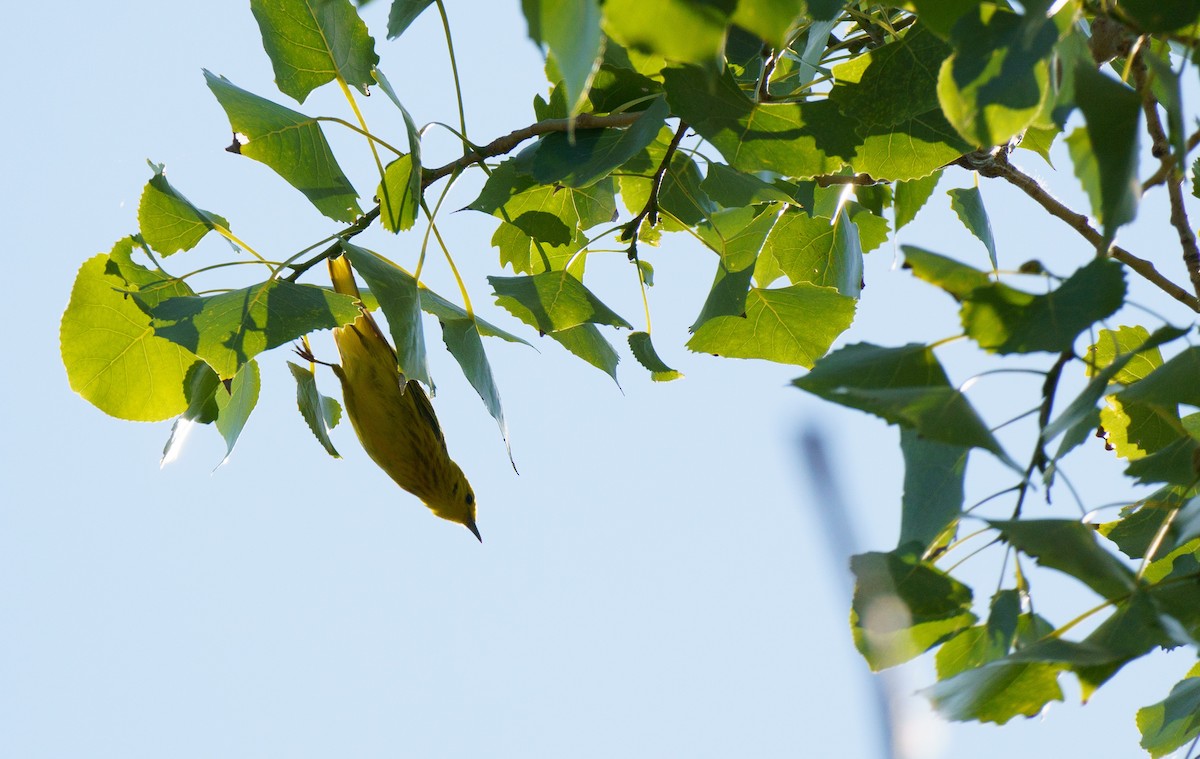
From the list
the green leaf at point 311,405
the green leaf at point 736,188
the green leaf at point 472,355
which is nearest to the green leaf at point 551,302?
the green leaf at point 472,355

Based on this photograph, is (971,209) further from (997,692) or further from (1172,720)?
(997,692)

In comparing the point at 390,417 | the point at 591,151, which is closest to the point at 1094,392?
the point at 591,151

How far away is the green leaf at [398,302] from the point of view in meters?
0.82

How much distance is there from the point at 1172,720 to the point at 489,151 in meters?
0.71

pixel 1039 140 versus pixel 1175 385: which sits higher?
pixel 1039 140

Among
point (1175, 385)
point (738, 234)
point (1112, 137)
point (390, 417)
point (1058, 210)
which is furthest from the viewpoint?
point (390, 417)

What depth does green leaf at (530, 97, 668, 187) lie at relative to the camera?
2.48 feet

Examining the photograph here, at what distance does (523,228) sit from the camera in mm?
995

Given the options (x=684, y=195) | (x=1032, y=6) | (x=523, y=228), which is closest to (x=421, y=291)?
(x=523, y=228)

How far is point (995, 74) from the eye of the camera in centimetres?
48

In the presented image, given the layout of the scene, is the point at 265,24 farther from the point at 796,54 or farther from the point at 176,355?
the point at 796,54

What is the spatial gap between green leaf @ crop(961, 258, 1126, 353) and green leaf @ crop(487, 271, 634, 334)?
43cm

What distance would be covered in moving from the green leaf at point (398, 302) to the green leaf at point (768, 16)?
488 millimetres

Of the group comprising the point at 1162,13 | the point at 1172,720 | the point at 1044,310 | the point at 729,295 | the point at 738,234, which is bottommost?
the point at 1172,720
